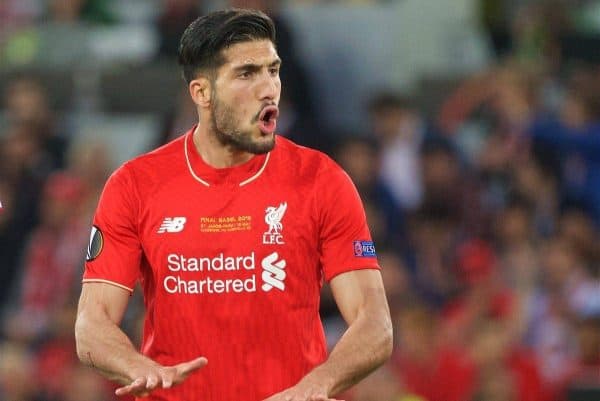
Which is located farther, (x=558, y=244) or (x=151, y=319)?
(x=558, y=244)

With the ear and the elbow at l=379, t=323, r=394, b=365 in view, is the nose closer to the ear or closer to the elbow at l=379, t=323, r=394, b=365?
the ear

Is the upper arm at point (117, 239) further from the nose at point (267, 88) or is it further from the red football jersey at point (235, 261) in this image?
the nose at point (267, 88)

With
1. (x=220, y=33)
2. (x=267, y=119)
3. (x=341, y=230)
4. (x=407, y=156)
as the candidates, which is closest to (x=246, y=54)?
(x=220, y=33)

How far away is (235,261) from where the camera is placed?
18.0ft

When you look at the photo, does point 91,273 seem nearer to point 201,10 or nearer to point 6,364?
point 6,364

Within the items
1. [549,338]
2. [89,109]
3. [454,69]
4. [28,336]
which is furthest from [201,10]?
[549,338]

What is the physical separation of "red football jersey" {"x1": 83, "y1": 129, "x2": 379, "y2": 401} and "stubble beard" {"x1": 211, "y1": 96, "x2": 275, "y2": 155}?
0.12 metres

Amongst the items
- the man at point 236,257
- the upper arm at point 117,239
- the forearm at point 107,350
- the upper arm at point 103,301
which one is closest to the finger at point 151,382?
the forearm at point 107,350

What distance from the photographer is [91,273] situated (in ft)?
18.3

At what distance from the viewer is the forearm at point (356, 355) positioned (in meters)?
5.19

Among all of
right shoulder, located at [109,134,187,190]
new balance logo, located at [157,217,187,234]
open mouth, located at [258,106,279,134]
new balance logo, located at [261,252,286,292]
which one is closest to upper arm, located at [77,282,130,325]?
new balance logo, located at [157,217,187,234]

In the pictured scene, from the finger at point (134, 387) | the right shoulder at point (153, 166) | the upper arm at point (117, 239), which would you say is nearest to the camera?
the finger at point (134, 387)

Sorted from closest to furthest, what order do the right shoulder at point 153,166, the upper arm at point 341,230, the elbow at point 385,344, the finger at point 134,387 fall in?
the finger at point 134,387
the elbow at point 385,344
the upper arm at point 341,230
the right shoulder at point 153,166

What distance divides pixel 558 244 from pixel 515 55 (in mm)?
2365
